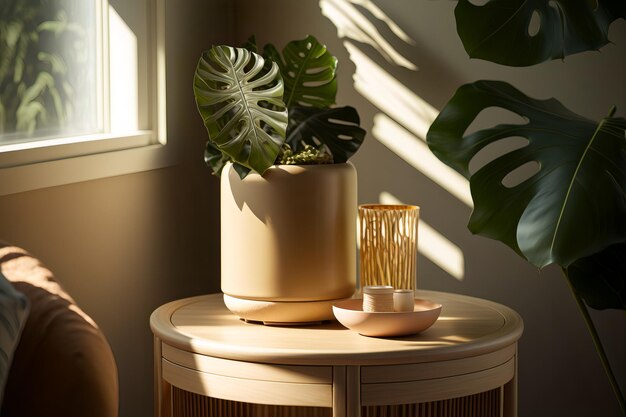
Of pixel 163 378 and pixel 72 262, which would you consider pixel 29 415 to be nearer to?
pixel 163 378

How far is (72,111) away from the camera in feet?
6.77

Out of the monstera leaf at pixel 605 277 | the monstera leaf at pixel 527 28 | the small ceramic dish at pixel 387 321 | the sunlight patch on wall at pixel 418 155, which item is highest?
the monstera leaf at pixel 527 28

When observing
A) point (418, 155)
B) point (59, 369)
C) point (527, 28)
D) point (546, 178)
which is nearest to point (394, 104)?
point (418, 155)

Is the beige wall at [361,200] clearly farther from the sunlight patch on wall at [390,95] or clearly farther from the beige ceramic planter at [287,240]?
the beige ceramic planter at [287,240]

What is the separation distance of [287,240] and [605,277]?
0.62 metres

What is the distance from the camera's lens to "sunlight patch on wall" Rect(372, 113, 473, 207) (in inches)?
91.0

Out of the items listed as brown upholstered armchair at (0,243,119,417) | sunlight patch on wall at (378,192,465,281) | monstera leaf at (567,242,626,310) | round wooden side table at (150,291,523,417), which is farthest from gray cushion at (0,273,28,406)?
sunlight patch on wall at (378,192,465,281)

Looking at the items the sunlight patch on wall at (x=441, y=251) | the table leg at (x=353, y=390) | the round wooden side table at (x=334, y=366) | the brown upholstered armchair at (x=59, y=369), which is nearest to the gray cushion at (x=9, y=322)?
the brown upholstered armchair at (x=59, y=369)

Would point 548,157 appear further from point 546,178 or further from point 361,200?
point 361,200

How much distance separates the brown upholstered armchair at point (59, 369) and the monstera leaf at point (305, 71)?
2.78ft

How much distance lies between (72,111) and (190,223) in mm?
474

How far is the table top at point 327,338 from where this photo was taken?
5.22ft

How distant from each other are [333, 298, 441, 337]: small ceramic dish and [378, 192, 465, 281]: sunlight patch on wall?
592 mm

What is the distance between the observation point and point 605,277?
1.84 meters
